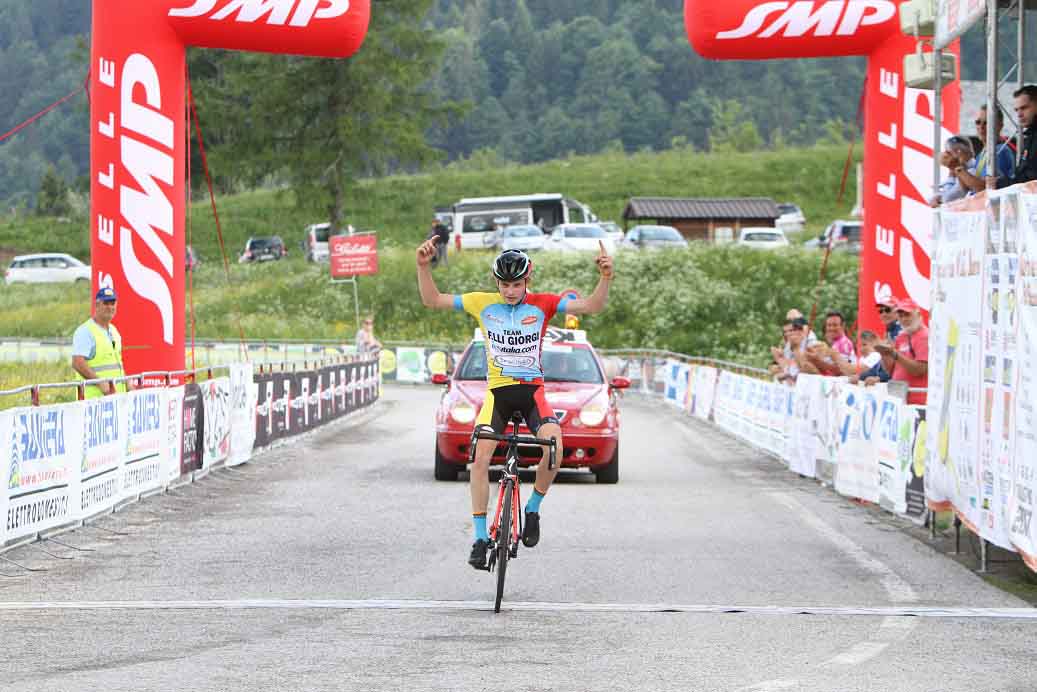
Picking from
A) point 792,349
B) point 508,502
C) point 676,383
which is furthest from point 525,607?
point 676,383

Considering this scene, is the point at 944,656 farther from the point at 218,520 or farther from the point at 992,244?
the point at 218,520

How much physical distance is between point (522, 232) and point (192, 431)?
46.9 m

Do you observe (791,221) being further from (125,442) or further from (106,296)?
(125,442)

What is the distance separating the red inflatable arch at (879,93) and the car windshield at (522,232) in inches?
1687

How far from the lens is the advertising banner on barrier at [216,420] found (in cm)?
1755

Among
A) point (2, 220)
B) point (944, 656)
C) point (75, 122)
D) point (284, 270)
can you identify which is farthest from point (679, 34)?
point (944, 656)

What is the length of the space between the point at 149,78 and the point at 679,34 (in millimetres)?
184241

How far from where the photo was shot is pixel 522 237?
206 feet

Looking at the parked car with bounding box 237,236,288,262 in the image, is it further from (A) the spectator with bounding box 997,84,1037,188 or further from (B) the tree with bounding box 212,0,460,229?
(A) the spectator with bounding box 997,84,1037,188

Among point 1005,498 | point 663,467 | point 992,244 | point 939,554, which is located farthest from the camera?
point 663,467

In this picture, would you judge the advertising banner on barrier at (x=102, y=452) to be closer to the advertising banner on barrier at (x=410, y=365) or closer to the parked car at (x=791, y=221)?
the advertising banner on barrier at (x=410, y=365)

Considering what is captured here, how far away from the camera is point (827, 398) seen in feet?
57.9

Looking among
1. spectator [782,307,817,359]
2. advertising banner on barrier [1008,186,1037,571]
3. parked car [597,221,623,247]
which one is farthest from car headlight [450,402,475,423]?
parked car [597,221,623,247]

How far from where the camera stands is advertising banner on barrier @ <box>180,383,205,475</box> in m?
16.5
